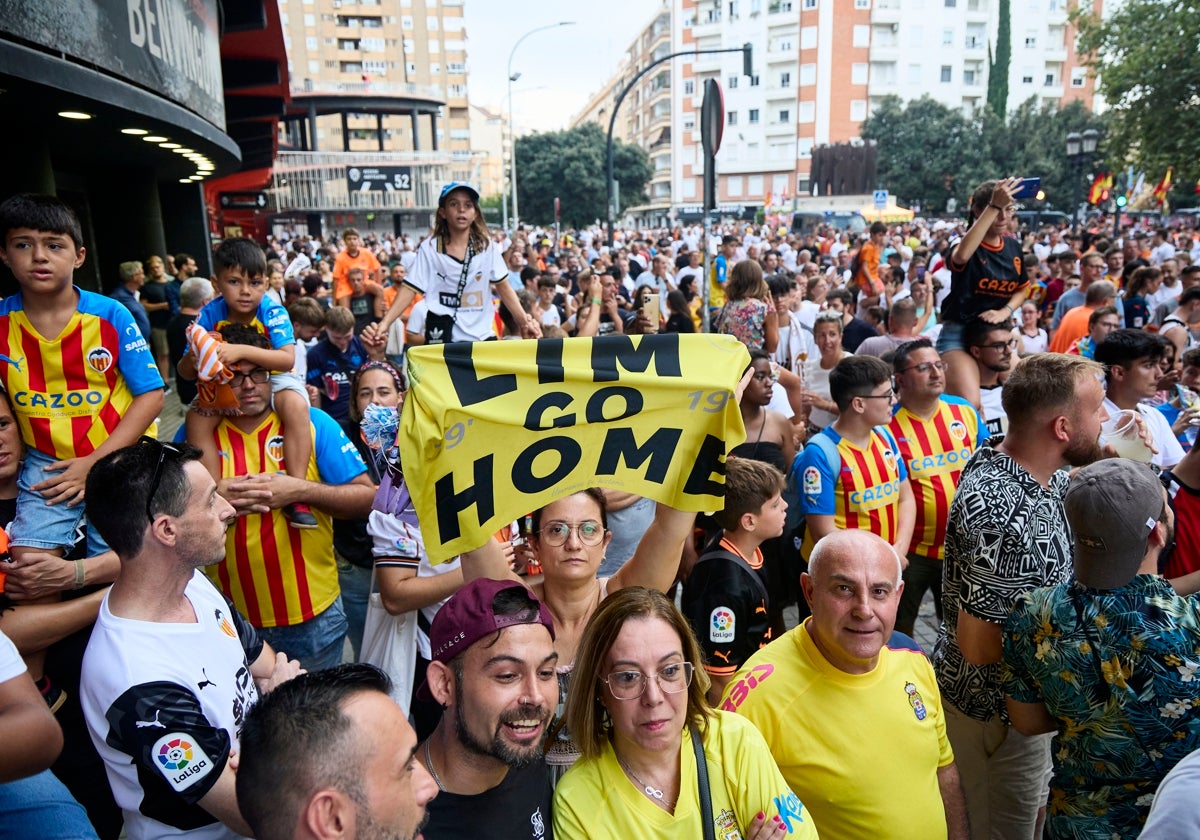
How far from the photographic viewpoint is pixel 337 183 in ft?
174

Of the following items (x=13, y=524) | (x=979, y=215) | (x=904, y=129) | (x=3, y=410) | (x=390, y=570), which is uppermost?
(x=904, y=129)

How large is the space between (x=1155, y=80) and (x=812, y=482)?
89.7 feet

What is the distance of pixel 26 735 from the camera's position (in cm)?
215

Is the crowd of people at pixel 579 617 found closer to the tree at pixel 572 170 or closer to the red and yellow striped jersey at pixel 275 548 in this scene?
the red and yellow striped jersey at pixel 275 548

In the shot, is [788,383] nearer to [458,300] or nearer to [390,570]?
[458,300]

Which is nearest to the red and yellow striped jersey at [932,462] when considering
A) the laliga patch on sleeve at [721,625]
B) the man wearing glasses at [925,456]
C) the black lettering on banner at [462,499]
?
the man wearing glasses at [925,456]

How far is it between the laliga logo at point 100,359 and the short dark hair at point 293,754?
235cm

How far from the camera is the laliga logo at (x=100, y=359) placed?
3557mm

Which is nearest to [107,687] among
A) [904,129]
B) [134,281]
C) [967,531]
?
[967,531]

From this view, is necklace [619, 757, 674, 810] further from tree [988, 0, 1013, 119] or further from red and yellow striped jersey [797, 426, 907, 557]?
tree [988, 0, 1013, 119]

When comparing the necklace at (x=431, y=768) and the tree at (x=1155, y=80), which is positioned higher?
the tree at (x=1155, y=80)

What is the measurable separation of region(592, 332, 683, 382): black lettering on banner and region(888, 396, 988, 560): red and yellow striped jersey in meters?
2.54

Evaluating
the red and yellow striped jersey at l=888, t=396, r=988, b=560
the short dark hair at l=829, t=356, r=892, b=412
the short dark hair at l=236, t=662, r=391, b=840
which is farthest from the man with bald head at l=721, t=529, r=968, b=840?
the red and yellow striped jersey at l=888, t=396, r=988, b=560

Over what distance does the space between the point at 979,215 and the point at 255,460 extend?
193 inches
